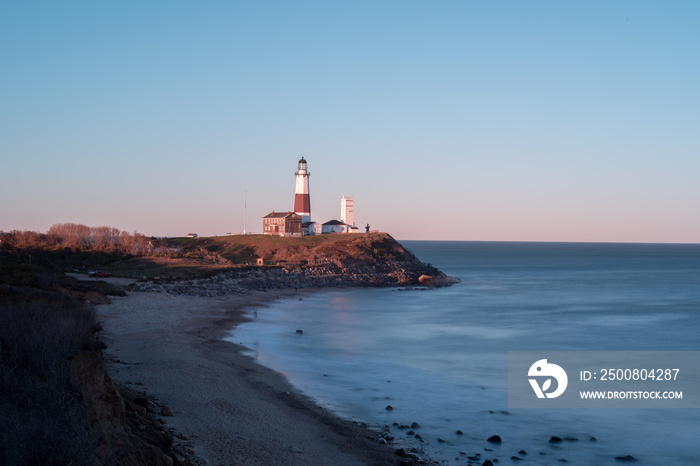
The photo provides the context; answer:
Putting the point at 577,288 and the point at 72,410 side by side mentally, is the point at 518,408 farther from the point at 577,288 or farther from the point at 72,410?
the point at 577,288

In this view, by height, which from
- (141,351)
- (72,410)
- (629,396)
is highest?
(72,410)

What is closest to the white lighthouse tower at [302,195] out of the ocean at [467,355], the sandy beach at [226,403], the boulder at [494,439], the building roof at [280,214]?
the building roof at [280,214]

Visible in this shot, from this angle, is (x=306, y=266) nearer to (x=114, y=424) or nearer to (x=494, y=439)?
(x=494, y=439)

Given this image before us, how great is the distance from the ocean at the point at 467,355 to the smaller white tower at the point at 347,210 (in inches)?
1247

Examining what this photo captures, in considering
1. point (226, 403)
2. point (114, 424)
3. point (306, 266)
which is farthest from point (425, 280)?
point (114, 424)

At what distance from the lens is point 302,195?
72.9 m

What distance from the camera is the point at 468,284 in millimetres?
56750

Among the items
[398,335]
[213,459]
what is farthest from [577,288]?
[213,459]

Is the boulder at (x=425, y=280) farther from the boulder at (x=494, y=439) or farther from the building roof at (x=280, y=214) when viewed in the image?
the boulder at (x=494, y=439)

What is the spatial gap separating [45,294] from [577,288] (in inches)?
1943

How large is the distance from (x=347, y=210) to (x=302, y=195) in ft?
27.8

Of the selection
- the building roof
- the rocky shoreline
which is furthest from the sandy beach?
the building roof

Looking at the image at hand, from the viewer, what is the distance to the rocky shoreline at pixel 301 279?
34344 millimetres

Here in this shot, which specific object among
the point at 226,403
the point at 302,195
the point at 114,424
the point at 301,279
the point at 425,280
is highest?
the point at 302,195
